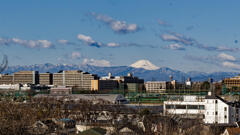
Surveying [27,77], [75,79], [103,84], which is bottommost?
[103,84]

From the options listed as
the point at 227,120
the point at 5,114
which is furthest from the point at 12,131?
the point at 227,120

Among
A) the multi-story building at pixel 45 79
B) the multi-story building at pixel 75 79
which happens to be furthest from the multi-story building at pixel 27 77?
the multi-story building at pixel 75 79

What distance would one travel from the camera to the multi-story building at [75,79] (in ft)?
290

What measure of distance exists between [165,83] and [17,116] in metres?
79.3

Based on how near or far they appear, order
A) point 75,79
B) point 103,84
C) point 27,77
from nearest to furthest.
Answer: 1. point 103,84
2. point 75,79
3. point 27,77

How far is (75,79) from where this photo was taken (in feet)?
297

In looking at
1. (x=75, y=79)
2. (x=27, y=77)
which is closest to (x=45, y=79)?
(x=27, y=77)

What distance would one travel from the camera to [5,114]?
11547mm

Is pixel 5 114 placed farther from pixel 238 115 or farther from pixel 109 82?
pixel 109 82

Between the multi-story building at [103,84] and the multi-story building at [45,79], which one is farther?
the multi-story building at [45,79]

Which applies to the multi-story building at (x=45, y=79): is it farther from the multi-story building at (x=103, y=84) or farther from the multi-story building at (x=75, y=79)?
the multi-story building at (x=103, y=84)

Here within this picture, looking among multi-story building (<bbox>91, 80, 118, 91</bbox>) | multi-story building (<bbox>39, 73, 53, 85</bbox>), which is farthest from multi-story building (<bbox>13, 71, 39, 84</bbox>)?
multi-story building (<bbox>91, 80, 118, 91</bbox>)

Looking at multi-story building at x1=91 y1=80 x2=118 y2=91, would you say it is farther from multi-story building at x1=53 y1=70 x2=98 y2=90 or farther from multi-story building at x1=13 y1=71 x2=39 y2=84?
multi-story building at x1=13 y1=71 x2=39 y2=84

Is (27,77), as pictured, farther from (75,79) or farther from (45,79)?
(75,79)
